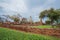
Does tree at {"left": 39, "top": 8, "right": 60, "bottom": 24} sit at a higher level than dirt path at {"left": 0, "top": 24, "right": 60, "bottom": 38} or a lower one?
higher

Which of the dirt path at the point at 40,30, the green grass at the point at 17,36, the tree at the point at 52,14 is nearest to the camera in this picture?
the green grass at the point at 17,36

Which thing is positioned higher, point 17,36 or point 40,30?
point 40,30

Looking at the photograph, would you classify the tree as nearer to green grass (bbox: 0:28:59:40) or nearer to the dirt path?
the dirt path

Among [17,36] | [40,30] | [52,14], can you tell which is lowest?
[17,36]

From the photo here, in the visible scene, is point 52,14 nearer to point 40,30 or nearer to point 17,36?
point 40,30

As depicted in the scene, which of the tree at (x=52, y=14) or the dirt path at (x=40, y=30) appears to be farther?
the tree at (x=52, y=14)

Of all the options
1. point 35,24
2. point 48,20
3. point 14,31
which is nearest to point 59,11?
point 48,20

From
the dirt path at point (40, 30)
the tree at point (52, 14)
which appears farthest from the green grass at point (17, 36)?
the tree at point (52, 14)

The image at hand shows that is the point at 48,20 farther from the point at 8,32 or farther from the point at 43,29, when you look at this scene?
the point at 8,32

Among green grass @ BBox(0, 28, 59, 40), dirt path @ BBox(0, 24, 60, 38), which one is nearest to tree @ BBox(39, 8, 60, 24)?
dirt path @ BBox(0, 24, 60, 38)

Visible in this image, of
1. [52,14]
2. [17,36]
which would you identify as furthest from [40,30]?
[52,14]

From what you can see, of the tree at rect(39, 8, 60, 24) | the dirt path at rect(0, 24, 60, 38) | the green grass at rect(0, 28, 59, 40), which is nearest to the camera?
the green grass at rect(0, 28, 59, 40)

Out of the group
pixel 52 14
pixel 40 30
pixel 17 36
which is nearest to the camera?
pixel 17 36

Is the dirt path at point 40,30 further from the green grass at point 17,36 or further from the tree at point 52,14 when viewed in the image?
the tree at point 52,14
